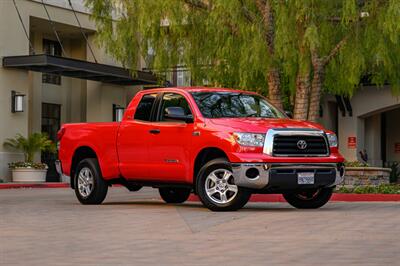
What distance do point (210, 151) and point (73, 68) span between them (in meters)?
16.5

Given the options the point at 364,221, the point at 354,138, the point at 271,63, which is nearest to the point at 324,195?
the point at 364,221

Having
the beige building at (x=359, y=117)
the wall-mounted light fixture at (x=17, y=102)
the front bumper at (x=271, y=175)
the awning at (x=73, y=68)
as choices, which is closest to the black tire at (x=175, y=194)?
the front bumper at (x=271, y=175)

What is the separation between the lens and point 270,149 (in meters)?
13.2

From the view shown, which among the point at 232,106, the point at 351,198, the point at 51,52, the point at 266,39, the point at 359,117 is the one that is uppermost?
the point at 51,52

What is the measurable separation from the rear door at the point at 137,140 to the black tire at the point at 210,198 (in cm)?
145

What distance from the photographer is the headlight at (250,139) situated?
1321 centimetres

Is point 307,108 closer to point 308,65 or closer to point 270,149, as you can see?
point 308,65

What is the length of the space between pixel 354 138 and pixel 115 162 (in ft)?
60.3

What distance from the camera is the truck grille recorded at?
13.3m

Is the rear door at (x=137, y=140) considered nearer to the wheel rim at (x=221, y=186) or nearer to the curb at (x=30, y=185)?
the wheel rim at (x=221, y=186)

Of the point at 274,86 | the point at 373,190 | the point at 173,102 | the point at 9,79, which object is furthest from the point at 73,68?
the point at 173,102

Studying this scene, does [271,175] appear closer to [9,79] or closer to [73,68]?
[73,68]

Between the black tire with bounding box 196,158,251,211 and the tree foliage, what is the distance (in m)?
4.18

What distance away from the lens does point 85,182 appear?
16188 millimetres
